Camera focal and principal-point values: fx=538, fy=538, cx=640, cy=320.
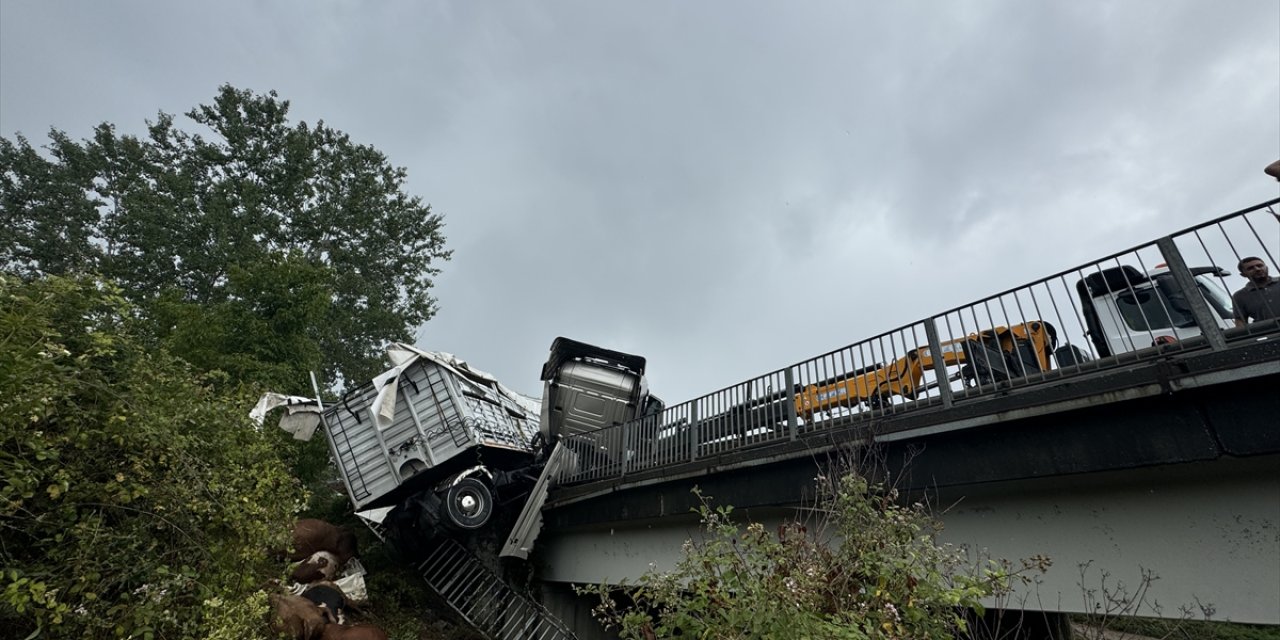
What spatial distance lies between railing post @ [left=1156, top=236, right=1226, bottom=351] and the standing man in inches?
14.5

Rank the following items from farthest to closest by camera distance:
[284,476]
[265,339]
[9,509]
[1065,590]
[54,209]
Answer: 1. [54,209]
2. [265,339]
3. [284,476]
4. [1065,590]
5. [9,509]

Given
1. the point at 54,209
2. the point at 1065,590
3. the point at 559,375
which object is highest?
the point at 54,209

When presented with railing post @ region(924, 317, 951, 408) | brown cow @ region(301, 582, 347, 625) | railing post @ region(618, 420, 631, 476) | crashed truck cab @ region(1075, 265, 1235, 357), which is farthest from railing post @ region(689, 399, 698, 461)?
brown cow @ region(301, 582, 347, 625)

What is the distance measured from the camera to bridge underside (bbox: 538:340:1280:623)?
372 cm

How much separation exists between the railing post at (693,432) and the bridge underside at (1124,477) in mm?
2355

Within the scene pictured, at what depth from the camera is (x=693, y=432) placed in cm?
842

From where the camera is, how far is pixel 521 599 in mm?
11500

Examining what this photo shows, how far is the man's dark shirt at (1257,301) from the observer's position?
4309 millimetres

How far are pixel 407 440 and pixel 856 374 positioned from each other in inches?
361

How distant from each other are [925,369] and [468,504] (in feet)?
27.2

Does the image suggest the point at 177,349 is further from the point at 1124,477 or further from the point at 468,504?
the point at 1124,477

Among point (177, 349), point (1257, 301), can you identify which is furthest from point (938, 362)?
point (177, 349)

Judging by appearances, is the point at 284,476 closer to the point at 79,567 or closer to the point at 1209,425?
the point at 79,567

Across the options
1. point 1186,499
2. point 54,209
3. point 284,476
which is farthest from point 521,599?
point 54,209
